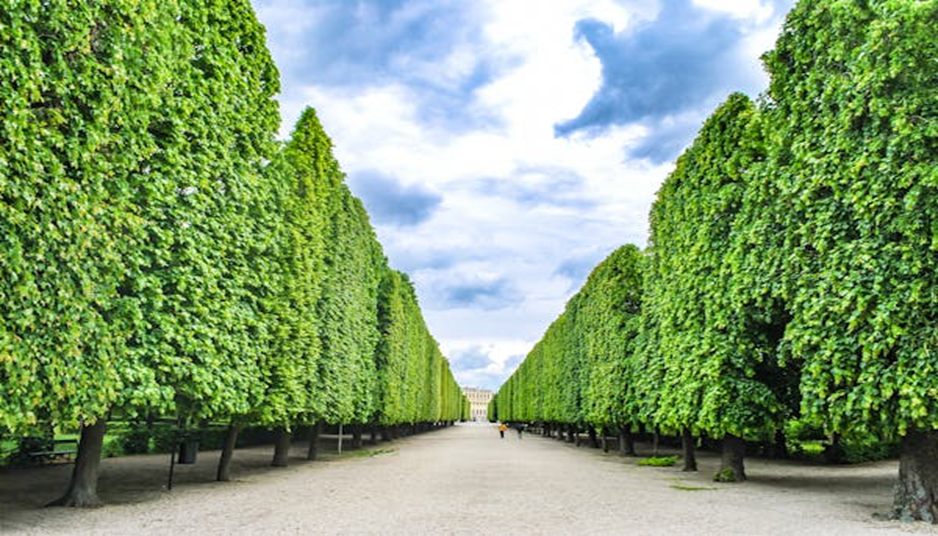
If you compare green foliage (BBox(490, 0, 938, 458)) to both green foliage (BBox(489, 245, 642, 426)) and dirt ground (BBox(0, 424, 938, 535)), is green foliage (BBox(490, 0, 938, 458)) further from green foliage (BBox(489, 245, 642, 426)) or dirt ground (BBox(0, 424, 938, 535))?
green foliage (BBox(489, 245, 642, 426))

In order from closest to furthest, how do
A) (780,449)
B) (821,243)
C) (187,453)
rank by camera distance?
(821,243) < (187,453) < (780,449)

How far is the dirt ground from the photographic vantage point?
962 cm

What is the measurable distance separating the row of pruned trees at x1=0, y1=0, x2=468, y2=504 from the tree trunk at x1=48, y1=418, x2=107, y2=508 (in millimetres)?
29

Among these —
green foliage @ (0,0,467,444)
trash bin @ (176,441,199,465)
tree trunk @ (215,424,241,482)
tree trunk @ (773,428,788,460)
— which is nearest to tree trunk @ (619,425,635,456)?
tree trunk @ (773,428,788,460)

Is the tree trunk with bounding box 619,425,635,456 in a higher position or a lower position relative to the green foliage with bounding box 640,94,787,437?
lower

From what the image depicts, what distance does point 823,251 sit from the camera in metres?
11.2

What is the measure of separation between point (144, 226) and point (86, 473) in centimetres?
→ 467

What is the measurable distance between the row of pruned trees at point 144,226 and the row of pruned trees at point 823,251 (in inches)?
430

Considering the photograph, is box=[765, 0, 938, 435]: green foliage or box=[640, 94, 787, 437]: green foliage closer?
box=[765, 0, 938, 435]: green foliage

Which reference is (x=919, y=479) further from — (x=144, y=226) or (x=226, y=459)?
(x=226, y=459)

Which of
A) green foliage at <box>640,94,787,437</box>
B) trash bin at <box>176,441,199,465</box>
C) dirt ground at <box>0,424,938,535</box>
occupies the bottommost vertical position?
dirt ground at <box>0,424,938,535</box>

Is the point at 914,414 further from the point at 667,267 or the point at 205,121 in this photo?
the point at 205,121

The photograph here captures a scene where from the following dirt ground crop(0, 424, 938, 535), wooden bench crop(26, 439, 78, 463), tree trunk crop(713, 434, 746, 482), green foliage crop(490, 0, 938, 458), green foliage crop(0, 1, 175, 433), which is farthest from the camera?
wooden bench crop(26, 439, 78, 463)

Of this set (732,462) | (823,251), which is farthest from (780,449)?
(823,251)
